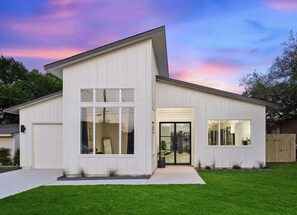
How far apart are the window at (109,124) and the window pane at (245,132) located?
580cm

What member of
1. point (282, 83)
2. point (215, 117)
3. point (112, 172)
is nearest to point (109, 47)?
point (112, 172)

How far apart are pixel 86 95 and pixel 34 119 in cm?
492

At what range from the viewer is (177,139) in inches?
720

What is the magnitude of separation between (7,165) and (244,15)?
46.6 feet

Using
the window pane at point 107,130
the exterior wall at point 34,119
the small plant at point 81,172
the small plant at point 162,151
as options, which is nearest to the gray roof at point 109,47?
the window pane at point 107,130

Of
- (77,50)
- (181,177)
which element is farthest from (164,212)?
(77,50)

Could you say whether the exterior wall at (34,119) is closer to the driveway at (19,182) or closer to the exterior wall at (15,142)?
the exterior wall at (15,142)

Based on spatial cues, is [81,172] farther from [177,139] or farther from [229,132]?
[229,132]

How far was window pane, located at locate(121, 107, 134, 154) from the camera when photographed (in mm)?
13641

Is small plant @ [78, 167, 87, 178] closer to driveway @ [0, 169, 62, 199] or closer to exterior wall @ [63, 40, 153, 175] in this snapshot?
exterior wall @ [63, 40, 153, 175]

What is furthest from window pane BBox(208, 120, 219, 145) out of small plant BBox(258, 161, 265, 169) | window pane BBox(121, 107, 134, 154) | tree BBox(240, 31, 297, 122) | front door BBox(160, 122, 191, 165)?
tree BBox(240, 31, 297, 122)

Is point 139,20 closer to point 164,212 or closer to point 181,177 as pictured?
point 181,177

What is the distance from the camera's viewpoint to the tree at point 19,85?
3541cm

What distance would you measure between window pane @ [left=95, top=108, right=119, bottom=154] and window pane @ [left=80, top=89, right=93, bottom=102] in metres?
0.55
